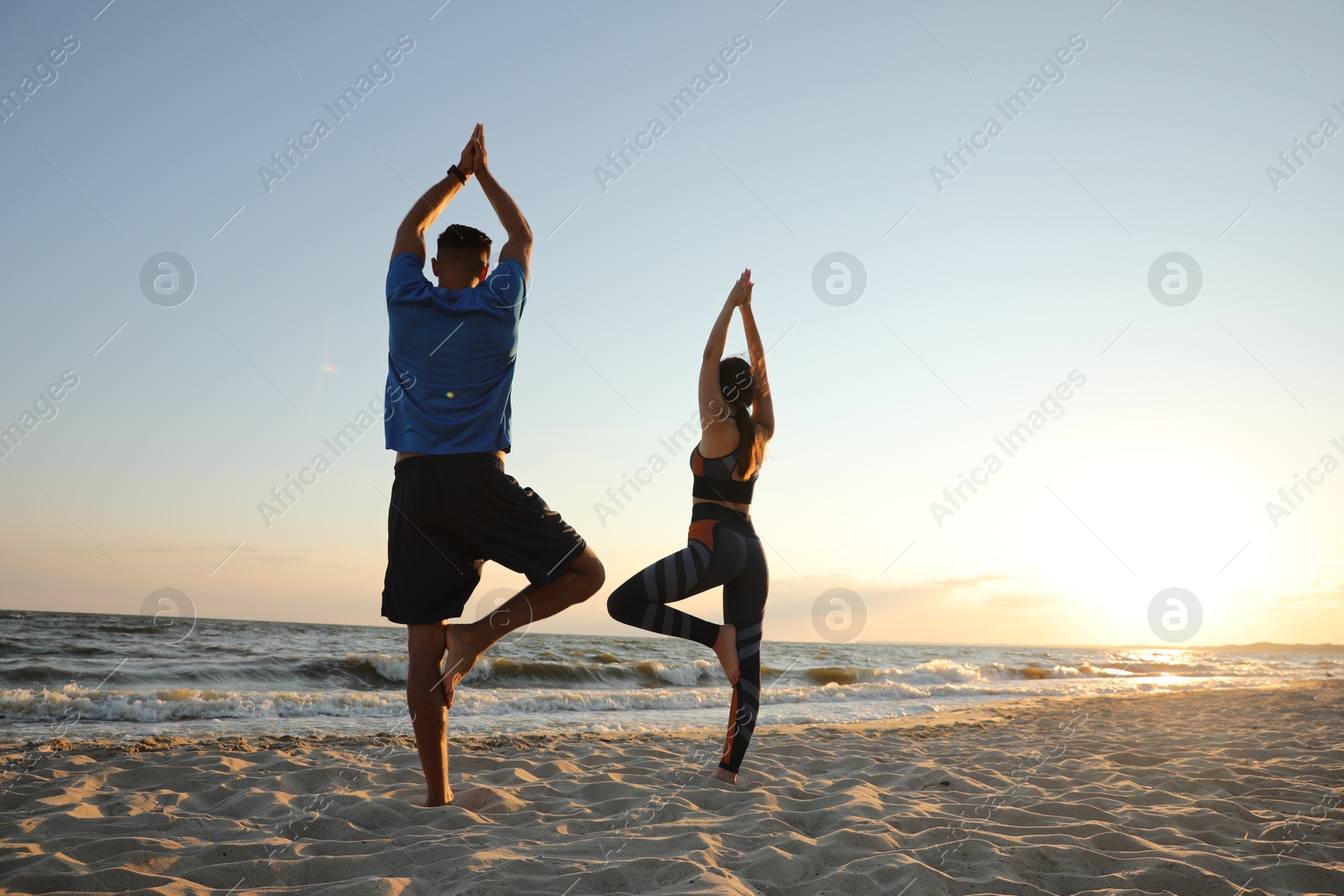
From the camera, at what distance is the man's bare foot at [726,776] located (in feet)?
12.4

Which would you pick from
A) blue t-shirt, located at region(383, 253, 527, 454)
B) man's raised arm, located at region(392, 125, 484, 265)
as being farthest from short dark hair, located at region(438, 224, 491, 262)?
blue t-shirt, located at region(383, 253, 527, 454)

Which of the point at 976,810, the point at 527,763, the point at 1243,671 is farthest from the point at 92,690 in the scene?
the point at 1243,671

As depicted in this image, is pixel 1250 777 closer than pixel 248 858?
No

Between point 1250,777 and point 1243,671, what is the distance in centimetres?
2185

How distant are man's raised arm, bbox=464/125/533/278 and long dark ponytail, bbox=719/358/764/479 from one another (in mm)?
1295

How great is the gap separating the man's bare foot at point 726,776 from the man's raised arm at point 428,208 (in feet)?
9.23

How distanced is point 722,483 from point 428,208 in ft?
6.13

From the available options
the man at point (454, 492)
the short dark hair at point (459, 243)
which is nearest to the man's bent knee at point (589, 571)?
the man at point (454, 492)

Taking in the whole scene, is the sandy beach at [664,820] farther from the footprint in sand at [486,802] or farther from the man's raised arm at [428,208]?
the man's raised arm at [428,208]

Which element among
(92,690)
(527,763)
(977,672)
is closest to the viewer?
(527,763)

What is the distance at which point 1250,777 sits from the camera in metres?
4.12

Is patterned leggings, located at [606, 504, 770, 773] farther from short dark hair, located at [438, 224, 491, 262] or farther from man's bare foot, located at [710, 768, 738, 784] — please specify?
short dark hair, located at [438, 224, 491, 262]

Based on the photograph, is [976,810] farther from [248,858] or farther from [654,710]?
[654,710]

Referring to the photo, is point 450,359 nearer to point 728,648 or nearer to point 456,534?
point 456,534
